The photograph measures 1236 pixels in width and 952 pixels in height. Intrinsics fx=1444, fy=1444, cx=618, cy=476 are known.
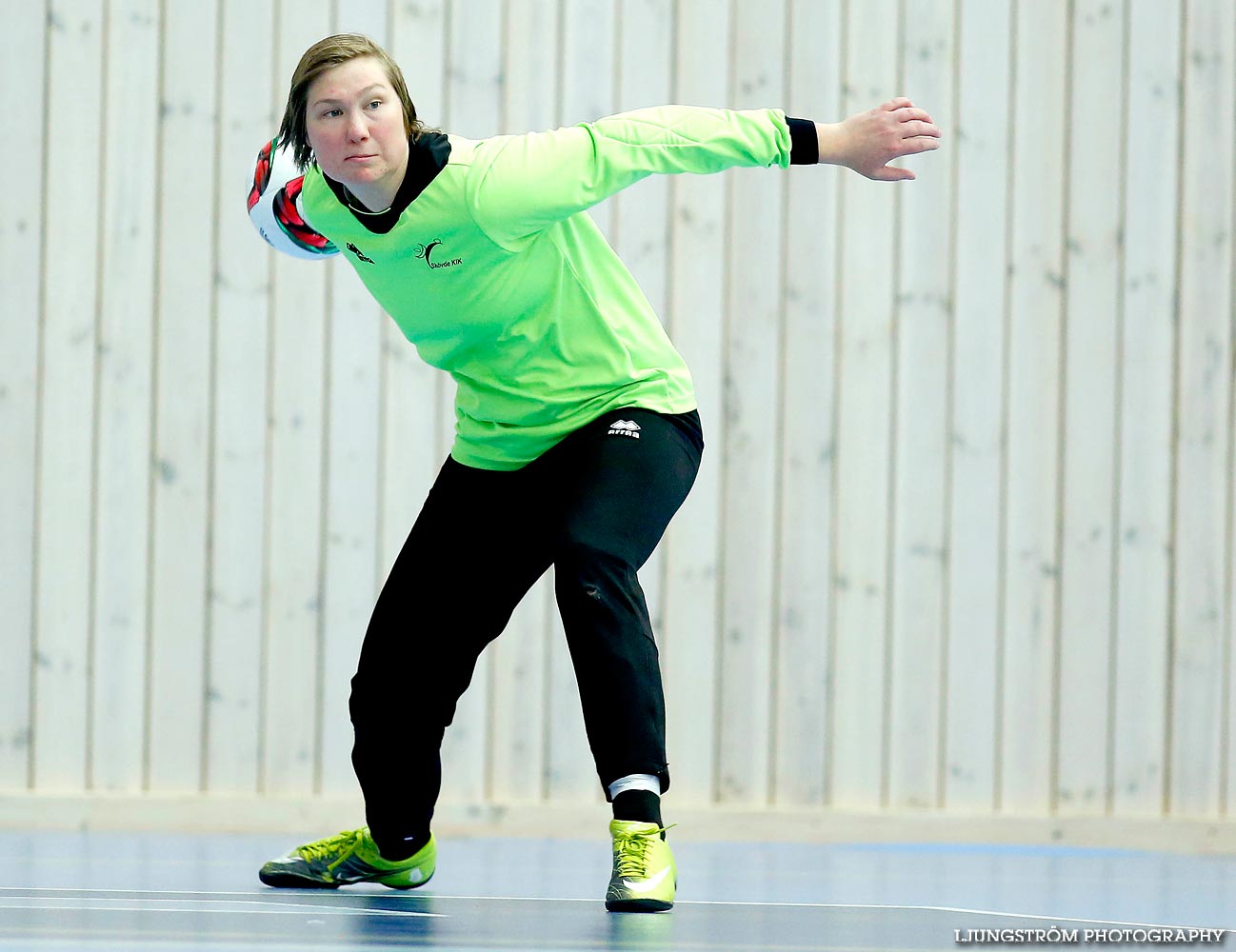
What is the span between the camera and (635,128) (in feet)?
7.75

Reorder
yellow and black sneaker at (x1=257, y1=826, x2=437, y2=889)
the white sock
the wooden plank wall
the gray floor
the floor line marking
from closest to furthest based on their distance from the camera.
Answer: the gray floor, the white sock, the floor line marking, yellow and black sneaker at (x1=257, y1=826, x2=437, y2=889), the wooden plank wall

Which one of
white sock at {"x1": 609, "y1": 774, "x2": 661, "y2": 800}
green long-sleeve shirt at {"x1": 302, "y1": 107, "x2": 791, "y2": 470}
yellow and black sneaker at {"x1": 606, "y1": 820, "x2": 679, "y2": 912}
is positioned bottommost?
yellow and black sneaker at {"x1": 606, "y1": 820, "x2": 679, "y2": 912}

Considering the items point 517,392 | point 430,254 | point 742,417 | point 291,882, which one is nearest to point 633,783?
point 517,392

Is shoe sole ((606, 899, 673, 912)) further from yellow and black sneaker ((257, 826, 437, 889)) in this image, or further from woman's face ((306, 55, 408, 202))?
woman's face ((306, 55, 408, 202))

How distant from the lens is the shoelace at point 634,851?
7.39 ft

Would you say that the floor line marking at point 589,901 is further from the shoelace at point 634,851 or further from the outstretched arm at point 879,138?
the outstretched arm at point 879,138

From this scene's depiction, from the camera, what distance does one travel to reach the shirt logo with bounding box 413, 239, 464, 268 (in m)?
2.35

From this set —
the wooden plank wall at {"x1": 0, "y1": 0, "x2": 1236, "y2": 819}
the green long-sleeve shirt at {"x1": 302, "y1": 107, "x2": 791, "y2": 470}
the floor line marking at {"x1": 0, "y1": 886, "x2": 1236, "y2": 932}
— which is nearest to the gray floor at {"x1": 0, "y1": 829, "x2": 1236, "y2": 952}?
the floor line marking at {"x1": 0, "y1": 886, "x2": 1236, "y2": 932}

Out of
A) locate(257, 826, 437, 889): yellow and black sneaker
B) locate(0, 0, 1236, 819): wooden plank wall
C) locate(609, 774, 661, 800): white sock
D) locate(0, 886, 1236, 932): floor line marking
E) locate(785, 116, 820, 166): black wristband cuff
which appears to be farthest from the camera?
locate(0, 0, 1236, 819): wooden plank wall

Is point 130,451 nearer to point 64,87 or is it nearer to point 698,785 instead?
point 64,87

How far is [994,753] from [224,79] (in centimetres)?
277

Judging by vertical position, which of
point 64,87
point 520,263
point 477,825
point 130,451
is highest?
point 64,87

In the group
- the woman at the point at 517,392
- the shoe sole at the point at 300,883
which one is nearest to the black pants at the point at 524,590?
the woman at the point at 517,392

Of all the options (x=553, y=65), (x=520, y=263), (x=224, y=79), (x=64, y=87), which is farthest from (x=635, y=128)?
(x=64, y=87)
